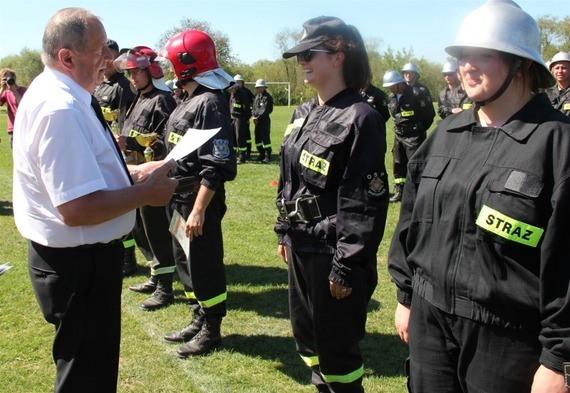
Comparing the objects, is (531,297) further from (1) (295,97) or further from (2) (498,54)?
(1) (295,97)

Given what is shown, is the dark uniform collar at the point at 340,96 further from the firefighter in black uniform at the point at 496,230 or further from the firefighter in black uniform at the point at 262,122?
the firefighter in black uniform at the point at 262,122

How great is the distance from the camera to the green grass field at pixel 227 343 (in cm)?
383

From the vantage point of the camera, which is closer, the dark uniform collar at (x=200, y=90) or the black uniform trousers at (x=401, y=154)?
the dark uniform collar at (x=200, y=90)

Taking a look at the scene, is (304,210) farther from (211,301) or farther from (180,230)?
(211,301)

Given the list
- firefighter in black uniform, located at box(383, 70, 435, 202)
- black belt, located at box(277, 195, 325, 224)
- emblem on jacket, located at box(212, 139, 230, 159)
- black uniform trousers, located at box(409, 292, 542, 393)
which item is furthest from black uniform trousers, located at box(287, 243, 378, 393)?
firefighter in black uniform, located at box(383, 70, 435, 202)

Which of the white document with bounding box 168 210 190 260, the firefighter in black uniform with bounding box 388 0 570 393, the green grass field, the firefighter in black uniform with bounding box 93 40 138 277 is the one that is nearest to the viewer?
the firefighter in black uniform with bounding box 388 0 570 393

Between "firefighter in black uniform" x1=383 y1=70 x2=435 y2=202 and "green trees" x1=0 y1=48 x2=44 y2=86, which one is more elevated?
"firefighter in black uniform" x1=383 y1=70 x2=435 y2=202

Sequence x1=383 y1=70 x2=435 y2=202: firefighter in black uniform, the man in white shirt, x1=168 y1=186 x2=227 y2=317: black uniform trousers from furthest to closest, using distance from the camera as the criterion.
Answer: x1=383 y1=70 x2=435 y2=202: firefighter in black uniform, x1=168 y1=186 x2=227 y2=317: black uniform trousers, the man in white shirt

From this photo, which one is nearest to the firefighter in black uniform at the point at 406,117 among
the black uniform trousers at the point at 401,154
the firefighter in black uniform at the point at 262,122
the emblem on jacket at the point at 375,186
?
the black uniform trousers at the point at 401,154

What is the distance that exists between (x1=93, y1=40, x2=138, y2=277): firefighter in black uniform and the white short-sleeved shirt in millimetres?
3557

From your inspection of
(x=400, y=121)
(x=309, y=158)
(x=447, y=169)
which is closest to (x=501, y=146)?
(x=447, y=169)

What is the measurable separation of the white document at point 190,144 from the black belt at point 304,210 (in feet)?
1.85

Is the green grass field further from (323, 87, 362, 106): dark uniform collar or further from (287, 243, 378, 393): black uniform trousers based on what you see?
(323, 87, 362, 106): dark uniform collar

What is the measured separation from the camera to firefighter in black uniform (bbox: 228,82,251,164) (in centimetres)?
1513
